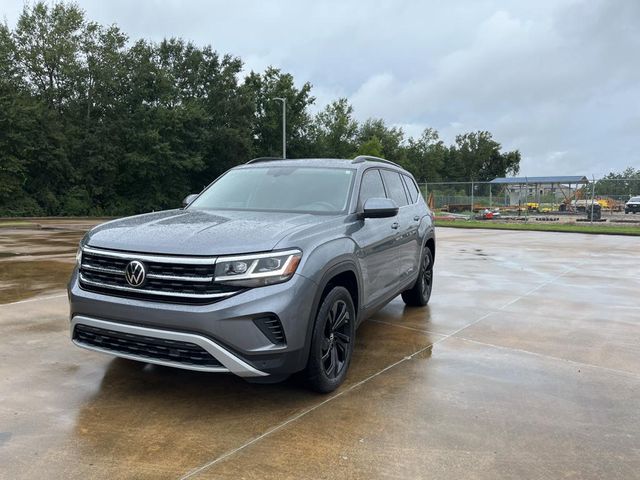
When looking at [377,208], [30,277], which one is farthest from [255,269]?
[30,277]

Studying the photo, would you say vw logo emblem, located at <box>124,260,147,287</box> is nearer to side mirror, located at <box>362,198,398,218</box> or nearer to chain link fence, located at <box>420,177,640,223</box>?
side mirror, located at <box>362,198,398,218</box>

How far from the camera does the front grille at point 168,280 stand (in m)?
3.37

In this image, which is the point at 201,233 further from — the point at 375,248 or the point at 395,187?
the point at 395,187

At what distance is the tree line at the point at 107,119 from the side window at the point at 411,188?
3231 cm

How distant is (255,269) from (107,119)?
39.7m

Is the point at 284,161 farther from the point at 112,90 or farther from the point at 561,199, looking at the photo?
the point at 112,90

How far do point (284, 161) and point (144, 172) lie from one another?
35433 mm

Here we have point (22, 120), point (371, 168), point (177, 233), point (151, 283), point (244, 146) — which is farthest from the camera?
point (244, 146)

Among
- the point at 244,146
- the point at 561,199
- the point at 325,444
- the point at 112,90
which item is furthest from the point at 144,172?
the point at 325,444

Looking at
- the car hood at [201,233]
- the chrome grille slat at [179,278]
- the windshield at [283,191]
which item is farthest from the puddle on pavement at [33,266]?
the chrome grille slat at [179,278]

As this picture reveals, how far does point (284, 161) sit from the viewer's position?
223 inches

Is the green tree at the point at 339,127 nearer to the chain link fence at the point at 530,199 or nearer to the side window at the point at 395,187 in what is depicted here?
the chain link fence at the point at 530,199

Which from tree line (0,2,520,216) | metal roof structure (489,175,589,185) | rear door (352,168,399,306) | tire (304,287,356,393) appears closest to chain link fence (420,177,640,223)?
metal roof structure (489,175,589,185)

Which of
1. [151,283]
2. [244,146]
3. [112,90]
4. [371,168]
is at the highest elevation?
[112,90]
